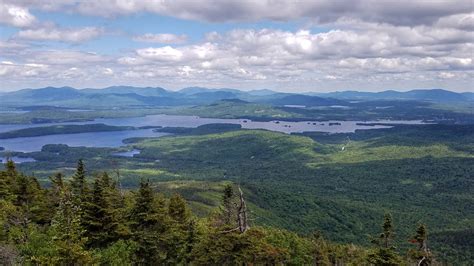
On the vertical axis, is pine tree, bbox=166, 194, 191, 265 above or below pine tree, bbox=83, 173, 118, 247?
below

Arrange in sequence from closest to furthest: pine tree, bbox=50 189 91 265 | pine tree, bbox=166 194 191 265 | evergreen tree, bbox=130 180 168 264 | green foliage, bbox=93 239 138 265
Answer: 1. pine tree, bbox=50 189 91 265
2. green foliage, bbox=93 239 138 265
3. evergreen tree, bbox=130 180 168 264
4. pine tree, bbox=166 194 191 265

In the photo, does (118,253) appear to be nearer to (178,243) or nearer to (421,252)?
(178,243)

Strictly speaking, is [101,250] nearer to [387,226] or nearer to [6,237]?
[6,237]

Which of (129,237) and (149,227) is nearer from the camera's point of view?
(129,237)

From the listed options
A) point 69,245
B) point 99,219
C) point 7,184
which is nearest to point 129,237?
point 99,219

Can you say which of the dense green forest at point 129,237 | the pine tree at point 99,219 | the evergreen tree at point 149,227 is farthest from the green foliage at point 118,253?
the evergreen tree at point 149,227

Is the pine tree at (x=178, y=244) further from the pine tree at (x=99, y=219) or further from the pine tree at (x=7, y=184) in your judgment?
the pine tree at (x=7, y=184)

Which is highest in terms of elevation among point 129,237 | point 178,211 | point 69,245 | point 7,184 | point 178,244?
point 69,245

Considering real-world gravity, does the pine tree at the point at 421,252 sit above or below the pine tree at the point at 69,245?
below

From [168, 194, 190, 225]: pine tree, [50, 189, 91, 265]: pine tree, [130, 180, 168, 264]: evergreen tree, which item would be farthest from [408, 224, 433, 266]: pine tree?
[50, 189, 91, 265]: pine tree

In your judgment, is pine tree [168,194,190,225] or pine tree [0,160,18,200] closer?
pine tree [0,160,18,200]

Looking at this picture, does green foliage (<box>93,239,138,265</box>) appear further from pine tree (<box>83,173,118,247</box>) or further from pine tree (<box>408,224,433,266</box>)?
pine tree (<box>408,224,433,266</box>)

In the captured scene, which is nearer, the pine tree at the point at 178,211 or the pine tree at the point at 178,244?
the pine tree at the point at 178,244
